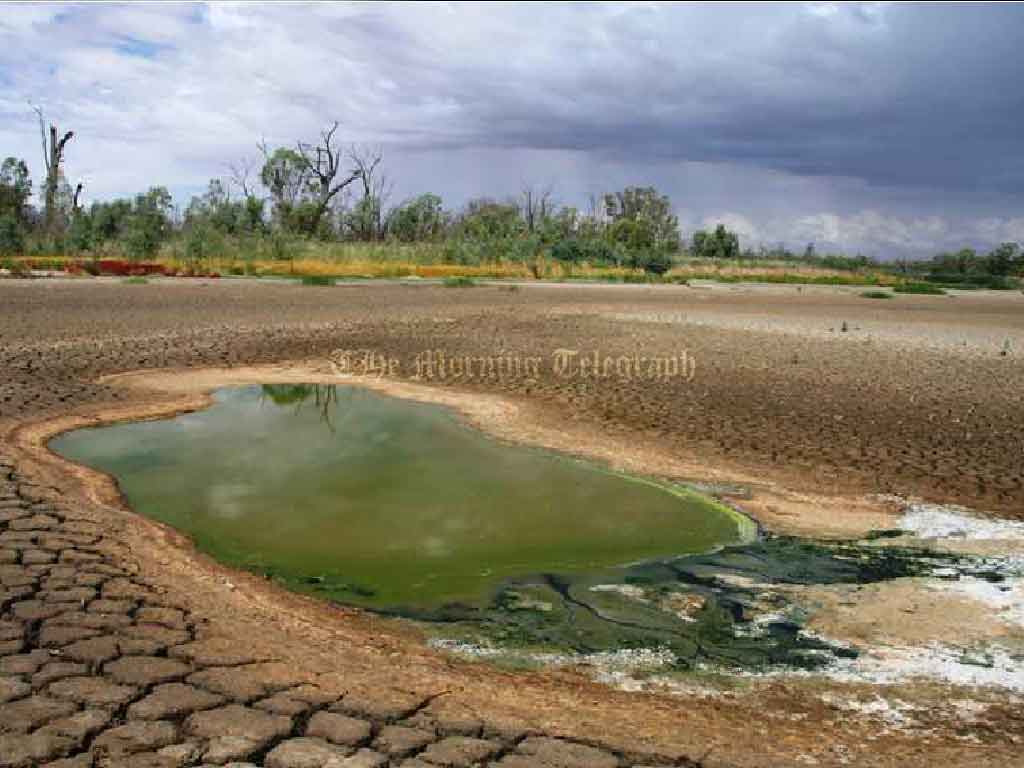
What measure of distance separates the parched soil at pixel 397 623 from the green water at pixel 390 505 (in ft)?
1.39

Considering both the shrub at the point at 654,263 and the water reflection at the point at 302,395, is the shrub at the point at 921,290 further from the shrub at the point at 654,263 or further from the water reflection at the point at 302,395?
the water reflection at the point at 302,395

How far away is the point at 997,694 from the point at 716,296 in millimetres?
32658

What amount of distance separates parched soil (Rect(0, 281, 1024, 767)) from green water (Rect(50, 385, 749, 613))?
42 centimetres

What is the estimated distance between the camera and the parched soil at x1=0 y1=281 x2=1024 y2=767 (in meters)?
3.75

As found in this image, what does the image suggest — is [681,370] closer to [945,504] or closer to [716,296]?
[945,504]

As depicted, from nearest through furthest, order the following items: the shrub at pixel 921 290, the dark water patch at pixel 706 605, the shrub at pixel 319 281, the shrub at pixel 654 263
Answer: the dark water patch at pixel 706 605 → the shrub at pixel 319 281 → the shrub at pixel 921 290 → the shrub at pixel 654 263

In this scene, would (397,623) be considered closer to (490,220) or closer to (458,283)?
(458,283)

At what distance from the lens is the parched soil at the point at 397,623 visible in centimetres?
375

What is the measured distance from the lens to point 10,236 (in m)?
38.6

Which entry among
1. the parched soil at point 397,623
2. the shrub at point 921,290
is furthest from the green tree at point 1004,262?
the parched soil at point 397,623

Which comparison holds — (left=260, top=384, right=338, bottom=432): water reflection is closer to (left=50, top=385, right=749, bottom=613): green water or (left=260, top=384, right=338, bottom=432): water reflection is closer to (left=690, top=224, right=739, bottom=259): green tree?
(left=50, top=385, right=749, bottom=613): green water

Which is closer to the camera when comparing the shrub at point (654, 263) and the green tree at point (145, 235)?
the green tree at point (145, 235)

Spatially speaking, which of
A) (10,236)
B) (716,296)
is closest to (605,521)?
(716,296)

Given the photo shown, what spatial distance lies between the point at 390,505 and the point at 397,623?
7.55 feet
